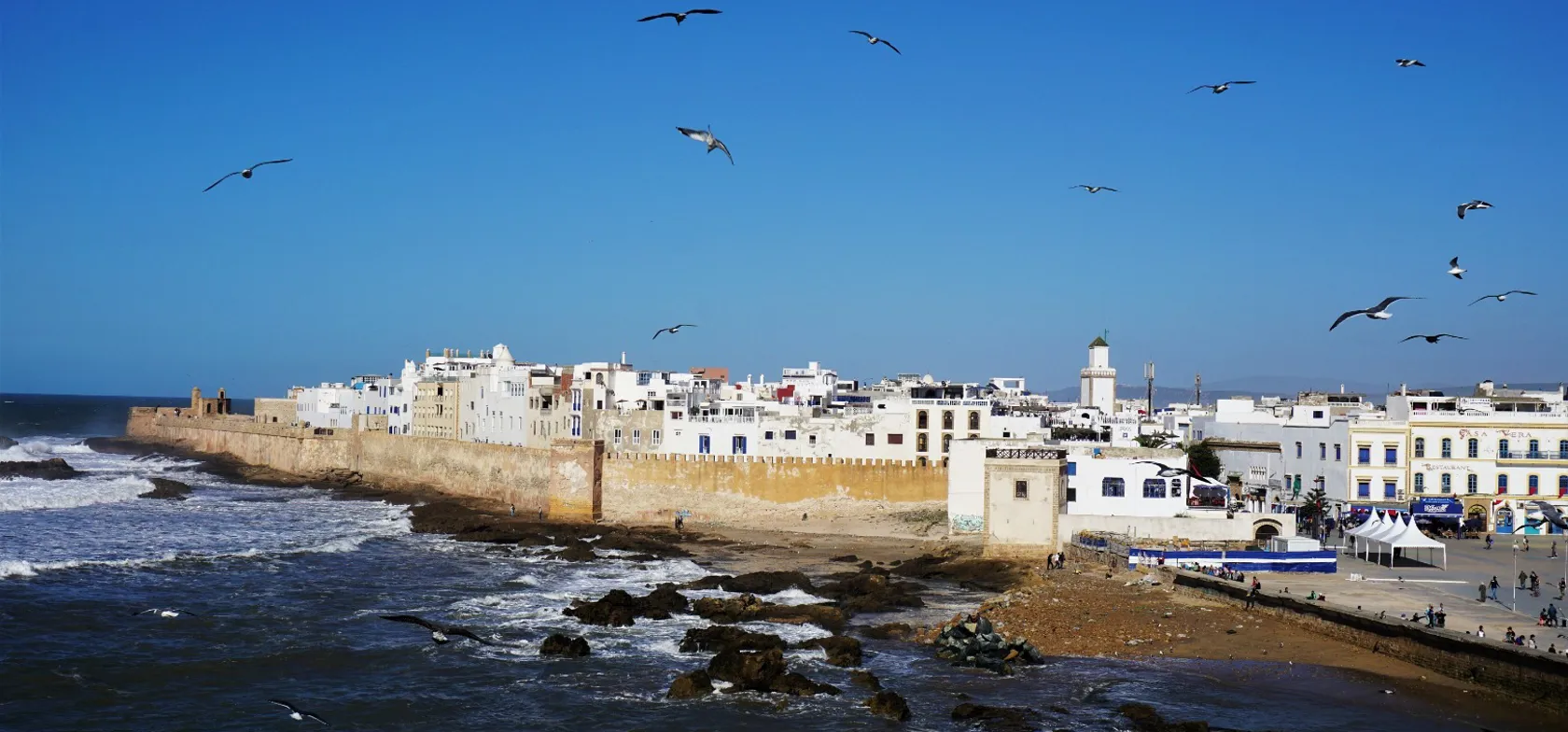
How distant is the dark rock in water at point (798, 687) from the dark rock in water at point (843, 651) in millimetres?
1700

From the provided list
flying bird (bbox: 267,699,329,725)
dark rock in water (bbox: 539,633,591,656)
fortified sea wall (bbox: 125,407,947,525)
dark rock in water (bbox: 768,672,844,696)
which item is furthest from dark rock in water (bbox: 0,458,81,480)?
dark rock in water (bbox: 768,672,844,696)

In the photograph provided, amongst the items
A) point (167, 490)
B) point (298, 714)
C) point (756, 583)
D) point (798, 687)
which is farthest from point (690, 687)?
point (167, 490)

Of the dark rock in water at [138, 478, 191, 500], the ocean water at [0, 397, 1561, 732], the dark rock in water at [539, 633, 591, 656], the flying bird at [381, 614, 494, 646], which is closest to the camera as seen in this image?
the ocean water at [0, 397, 1561, 732]

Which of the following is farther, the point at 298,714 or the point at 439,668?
the point at 439,668

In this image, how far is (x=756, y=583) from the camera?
102ft

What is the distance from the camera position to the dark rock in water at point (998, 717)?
19.0m

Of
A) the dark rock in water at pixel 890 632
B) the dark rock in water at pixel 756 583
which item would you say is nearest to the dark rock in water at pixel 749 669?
the dark rock in water at pixel 890 632

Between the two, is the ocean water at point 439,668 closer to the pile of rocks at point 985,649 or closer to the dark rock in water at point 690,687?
the dark rock in water at point 690,687

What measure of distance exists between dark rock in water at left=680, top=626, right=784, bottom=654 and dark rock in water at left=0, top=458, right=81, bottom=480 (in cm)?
4929

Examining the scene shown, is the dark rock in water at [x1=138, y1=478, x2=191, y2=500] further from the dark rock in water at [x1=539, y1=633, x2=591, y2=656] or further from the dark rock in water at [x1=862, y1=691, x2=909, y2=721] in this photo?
the dark rock in water at [x1=862, y1=691, x2=909, y2=721]

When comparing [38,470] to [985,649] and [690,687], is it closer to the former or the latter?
[690,687]

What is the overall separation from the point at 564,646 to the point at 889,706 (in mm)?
6906

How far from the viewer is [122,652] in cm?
2398

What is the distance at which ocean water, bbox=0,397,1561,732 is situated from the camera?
1997 centimetres
